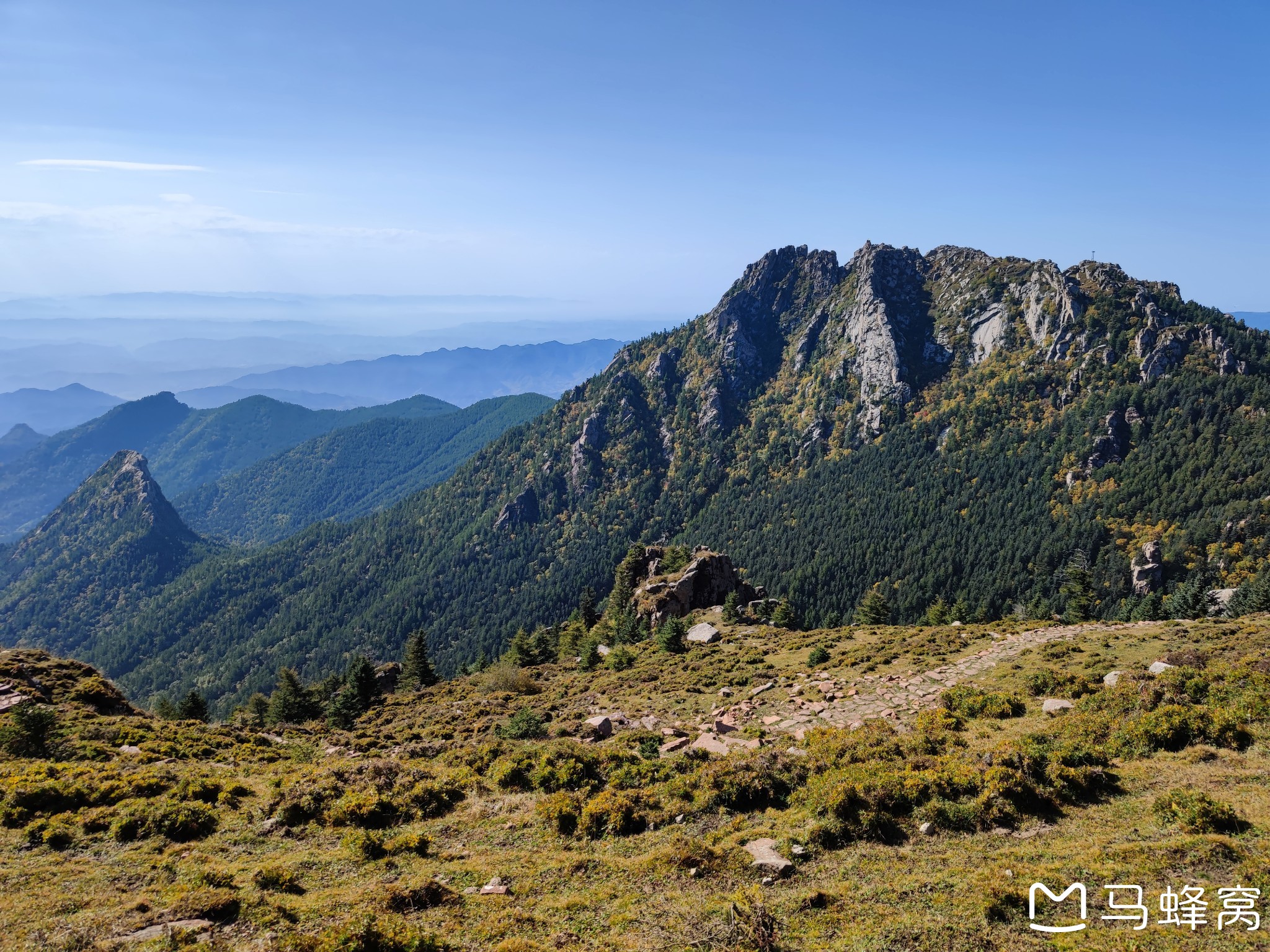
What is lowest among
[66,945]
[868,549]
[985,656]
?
[868,549]

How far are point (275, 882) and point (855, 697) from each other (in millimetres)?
33155

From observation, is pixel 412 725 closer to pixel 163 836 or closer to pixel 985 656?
pixel 163 836

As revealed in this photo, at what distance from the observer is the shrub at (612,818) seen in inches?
861

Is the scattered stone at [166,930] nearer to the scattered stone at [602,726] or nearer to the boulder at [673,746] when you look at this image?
the boulder at [673,746]

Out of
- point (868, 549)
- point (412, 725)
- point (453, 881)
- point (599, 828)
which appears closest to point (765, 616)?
point (412, 725)

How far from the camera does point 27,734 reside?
33781 millimetres

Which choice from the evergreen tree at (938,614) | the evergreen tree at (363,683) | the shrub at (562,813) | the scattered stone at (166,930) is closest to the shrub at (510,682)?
the evergreen tree at (363,683)

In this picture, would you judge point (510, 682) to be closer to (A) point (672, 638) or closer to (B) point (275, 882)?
(A) point (672, 638)

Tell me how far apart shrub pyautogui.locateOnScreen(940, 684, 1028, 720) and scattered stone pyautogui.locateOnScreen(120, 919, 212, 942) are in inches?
1332

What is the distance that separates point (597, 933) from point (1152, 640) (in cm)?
4684

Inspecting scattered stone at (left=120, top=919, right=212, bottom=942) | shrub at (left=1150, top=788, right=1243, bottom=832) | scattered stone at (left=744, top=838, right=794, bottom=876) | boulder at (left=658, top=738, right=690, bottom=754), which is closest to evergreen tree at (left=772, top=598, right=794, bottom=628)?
boulder at (left=658, top=738, right=690, bottom=754)

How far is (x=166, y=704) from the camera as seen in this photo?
2562 inches

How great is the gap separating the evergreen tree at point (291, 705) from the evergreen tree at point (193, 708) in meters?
6.80

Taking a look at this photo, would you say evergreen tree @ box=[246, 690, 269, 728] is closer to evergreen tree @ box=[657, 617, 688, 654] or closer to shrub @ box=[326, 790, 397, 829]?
evergreen tree @ box=[657, 617, 688, 654]
